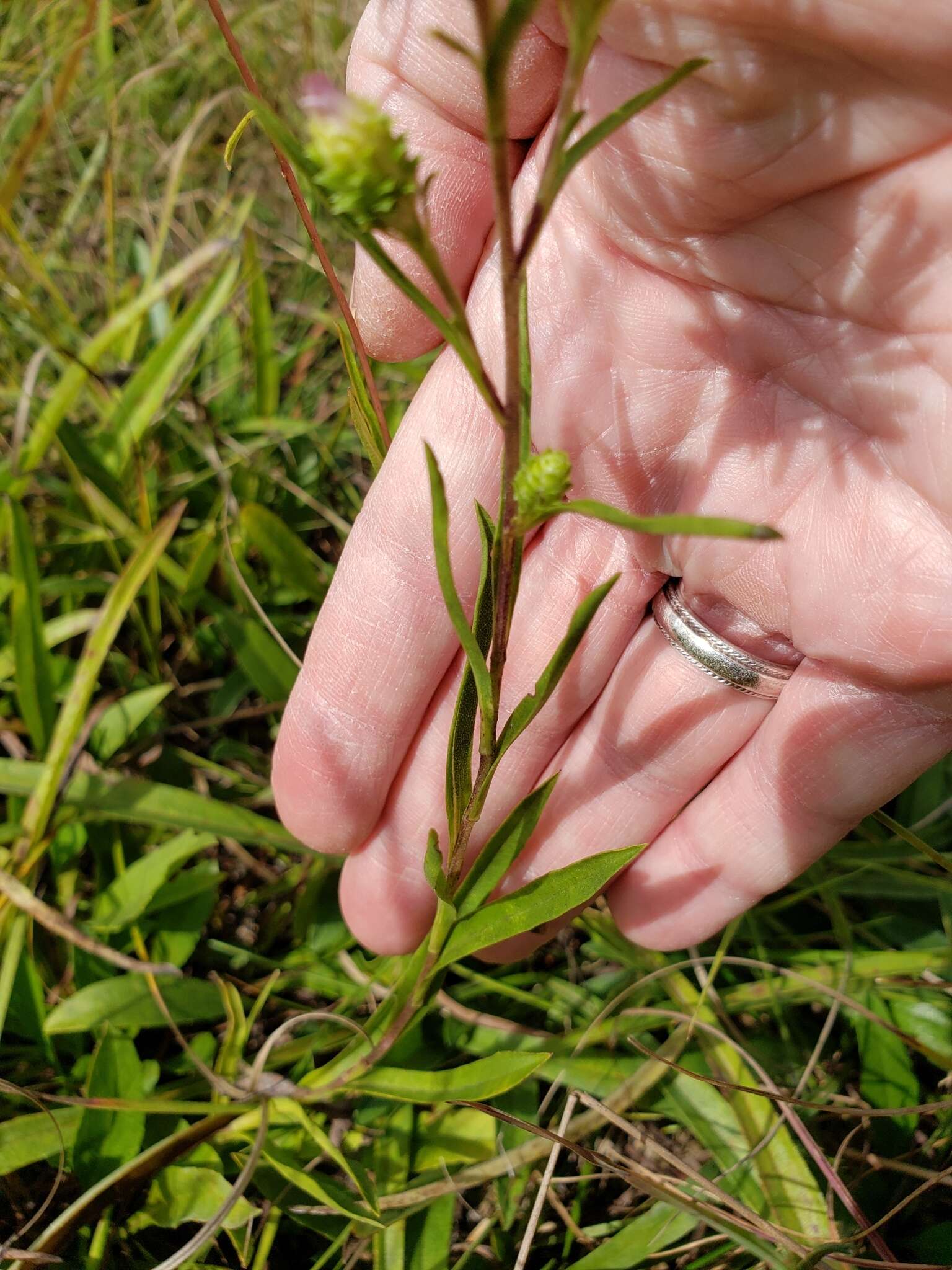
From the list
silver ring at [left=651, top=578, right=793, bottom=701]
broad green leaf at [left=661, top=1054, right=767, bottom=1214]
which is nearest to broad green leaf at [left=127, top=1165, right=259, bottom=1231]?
broad green leaf at [left=661, top=1054, right=767, bottom=1214]

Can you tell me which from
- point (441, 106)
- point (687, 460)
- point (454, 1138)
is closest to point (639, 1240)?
point (454, 1138)

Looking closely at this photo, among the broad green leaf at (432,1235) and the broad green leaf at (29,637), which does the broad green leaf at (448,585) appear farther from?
the broad green leaf at (29,637)

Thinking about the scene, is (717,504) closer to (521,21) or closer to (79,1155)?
(521,21)

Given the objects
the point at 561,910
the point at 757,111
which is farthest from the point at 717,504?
the point at 561,910

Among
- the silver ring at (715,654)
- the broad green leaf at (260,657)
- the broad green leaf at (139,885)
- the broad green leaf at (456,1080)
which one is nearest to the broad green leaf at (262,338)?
the broad green leaf at (260,657)

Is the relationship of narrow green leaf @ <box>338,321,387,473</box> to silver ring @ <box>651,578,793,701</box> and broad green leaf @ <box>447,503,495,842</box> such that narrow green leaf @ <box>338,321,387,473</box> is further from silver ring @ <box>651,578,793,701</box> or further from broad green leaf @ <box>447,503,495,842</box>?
silver ring @ <box>651,578,793,701</box>

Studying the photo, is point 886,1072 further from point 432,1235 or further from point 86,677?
point 86,677
